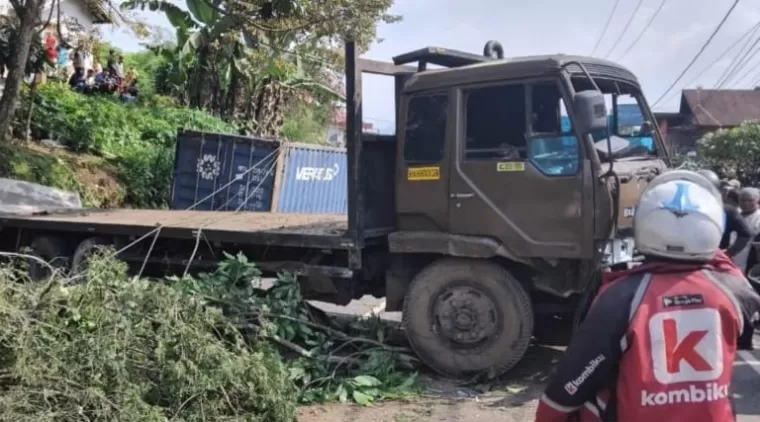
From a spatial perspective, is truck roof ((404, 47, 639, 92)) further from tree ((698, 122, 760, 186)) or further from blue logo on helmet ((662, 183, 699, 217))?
tree ((698, 122, 760, 186))

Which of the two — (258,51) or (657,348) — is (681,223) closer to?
(657,348)

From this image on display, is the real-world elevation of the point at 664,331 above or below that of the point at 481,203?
below

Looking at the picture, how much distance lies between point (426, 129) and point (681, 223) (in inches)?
190

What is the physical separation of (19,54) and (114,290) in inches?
389

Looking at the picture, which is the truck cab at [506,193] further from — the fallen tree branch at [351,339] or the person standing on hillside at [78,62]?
the person standing on hillside at [78,62]

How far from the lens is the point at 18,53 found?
13.7m

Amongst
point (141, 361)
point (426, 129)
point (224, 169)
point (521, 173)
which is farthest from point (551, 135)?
point (224, 169)

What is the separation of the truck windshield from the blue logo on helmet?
14.8 ft

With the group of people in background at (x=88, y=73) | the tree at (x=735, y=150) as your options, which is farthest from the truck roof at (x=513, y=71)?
the tree at (x=735, y=150)

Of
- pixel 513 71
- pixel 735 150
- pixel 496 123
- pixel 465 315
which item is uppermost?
pixel 735 150

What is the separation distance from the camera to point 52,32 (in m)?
21.7

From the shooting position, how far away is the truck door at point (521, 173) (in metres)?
6.20

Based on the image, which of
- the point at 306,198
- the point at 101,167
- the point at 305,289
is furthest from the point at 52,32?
the point at 305,289

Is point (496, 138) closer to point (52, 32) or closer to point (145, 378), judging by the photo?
point (145, 378)
